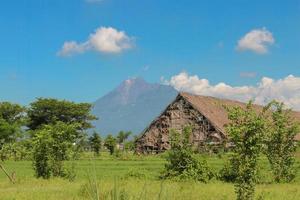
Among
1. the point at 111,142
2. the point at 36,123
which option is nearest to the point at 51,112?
the point at 36,123

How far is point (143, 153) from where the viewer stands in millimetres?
52844

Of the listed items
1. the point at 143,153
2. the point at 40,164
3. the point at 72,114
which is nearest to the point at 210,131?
the point at 143,153

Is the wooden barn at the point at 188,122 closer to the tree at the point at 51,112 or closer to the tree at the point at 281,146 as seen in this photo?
the tree at the point at 51,112

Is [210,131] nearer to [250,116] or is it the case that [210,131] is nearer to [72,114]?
[72,114]

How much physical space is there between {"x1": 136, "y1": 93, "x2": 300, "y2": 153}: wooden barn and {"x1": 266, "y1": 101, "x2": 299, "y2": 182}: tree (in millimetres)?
24216

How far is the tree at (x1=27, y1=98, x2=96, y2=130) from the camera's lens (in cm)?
6331

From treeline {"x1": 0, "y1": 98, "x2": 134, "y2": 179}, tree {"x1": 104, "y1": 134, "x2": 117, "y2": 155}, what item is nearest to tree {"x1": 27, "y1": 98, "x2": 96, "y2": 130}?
treeline {"x1": 0, "y1": 98, "x2": 134, "y2": 179}

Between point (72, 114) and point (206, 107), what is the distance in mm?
21529

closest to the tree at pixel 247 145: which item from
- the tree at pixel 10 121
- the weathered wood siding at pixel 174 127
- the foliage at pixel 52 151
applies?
the foliage at pixel 52 151

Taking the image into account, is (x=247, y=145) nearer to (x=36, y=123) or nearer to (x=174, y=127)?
(x=174, y=127)

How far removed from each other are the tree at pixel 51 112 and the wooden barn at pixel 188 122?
12.4m

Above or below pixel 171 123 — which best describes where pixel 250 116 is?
below

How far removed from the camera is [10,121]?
62969 mm

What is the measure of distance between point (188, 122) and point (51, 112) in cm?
2112
